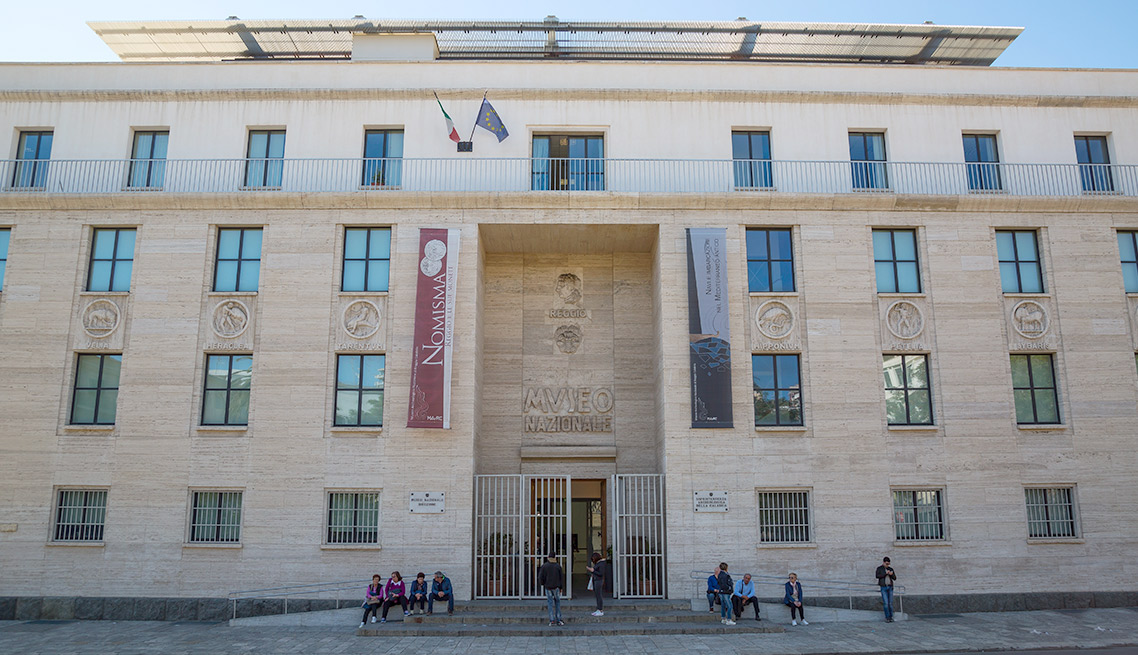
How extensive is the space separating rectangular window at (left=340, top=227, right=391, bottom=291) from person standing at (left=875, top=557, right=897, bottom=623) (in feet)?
45.6

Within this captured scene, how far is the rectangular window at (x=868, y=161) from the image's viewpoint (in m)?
21.2

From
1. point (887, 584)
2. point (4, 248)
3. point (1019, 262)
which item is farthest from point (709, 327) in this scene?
point (4, 248)

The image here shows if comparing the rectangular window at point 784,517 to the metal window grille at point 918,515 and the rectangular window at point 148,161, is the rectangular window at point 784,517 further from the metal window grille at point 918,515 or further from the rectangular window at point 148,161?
the rectangular window at point 148,161

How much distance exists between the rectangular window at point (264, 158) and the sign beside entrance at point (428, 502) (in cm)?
948

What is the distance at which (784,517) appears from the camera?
61.4 ft

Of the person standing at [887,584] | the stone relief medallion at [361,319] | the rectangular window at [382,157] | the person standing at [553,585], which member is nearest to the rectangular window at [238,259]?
the stone relief medallion at [361,319]

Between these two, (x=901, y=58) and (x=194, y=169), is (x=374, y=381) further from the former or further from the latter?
(x=901, y=58)

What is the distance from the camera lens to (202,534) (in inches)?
733

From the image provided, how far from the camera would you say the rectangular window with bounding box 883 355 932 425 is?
19.4 m

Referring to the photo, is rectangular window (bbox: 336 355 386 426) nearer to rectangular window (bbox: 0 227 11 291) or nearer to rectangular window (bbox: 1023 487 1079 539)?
rectangular window (bbox: 0 227 11 291)

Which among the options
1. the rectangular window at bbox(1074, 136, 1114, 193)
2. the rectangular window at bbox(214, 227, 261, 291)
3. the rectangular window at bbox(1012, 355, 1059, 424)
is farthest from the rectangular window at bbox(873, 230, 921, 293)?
the rectangular window at bbox(214, 227, 261, 291)

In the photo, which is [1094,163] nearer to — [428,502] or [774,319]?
[774,319]

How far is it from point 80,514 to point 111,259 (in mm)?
6606

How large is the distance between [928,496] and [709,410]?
5.89 m
